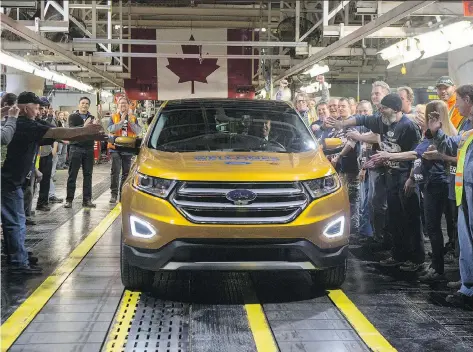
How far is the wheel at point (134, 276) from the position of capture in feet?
17.0

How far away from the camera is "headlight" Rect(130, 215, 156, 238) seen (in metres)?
4.81

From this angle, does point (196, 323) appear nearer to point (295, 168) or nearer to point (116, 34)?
point (295, 168)

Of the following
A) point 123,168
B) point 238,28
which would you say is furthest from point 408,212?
point 238,28

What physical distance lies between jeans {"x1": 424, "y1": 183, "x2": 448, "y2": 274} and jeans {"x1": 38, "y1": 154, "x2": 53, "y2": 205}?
268 inches

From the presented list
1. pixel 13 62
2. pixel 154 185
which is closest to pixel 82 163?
pixel 13 62

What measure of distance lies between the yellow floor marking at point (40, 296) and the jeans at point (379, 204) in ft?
12.0

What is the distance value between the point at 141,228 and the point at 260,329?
133 cm

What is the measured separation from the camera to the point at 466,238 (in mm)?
5113

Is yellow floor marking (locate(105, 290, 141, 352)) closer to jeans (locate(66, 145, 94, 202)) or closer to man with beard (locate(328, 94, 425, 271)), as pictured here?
man with beard (locate(328, 94, 425, 271))

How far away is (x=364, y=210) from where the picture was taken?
8031 mm

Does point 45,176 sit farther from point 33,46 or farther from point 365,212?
point 365,212

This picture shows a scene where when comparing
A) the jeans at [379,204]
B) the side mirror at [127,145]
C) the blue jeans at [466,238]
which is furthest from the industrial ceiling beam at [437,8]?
the side mirror at [127,145]

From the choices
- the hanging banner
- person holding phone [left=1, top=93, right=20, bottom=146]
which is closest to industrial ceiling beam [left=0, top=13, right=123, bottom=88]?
person holding phone [left=1, top=93, right=20, bottom=146]

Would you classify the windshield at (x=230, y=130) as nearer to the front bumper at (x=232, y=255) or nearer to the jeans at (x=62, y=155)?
the front bumper at (x=232, y=255)
